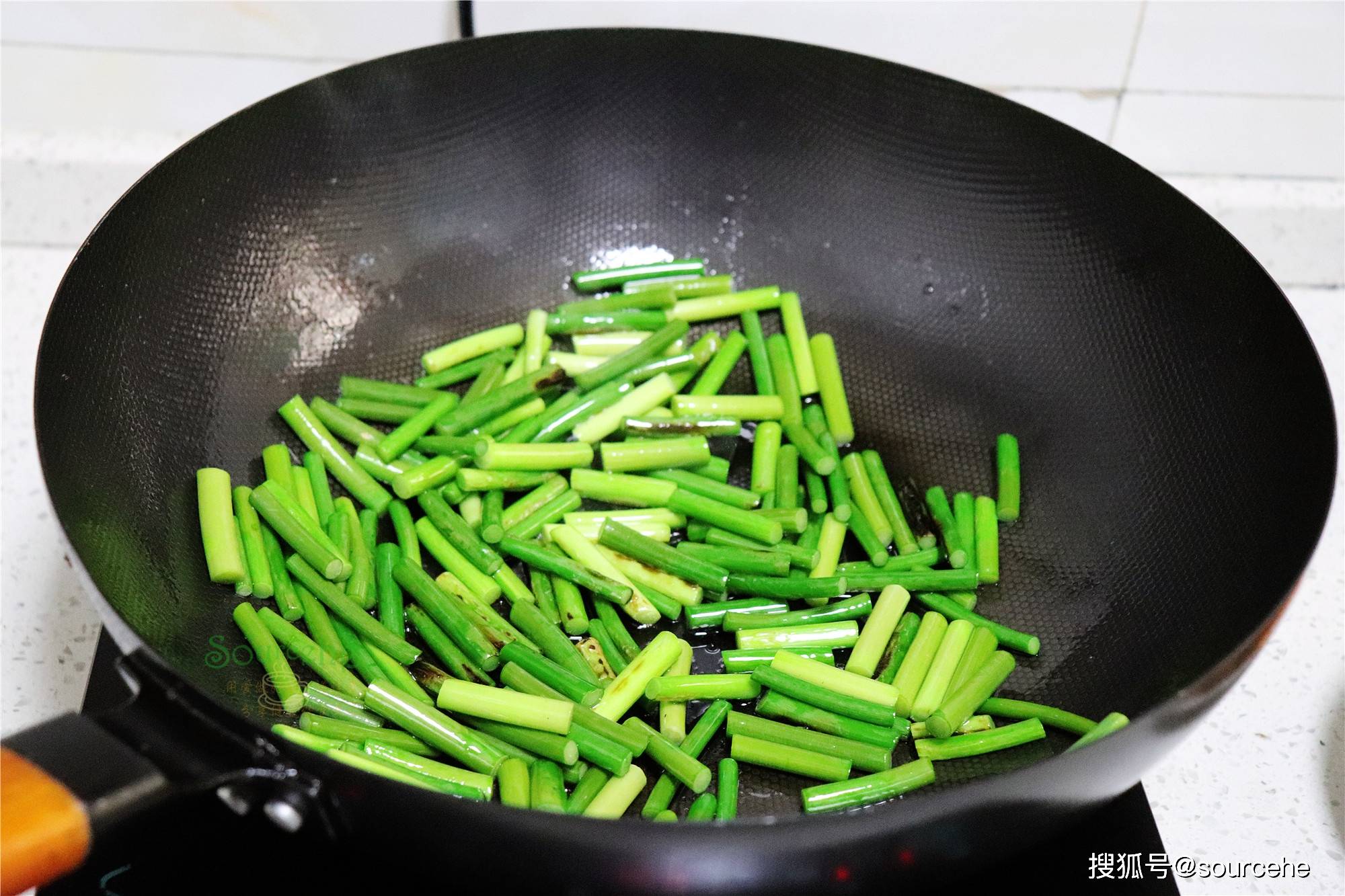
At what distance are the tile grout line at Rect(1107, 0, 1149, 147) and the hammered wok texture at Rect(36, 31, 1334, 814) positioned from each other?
1.07 ft

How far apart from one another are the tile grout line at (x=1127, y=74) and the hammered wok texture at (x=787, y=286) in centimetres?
33

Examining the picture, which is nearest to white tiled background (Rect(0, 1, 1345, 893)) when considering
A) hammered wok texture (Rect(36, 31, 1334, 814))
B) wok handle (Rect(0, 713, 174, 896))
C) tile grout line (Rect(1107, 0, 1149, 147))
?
tile grout line (Rect(1107, 0, 1149, 147))

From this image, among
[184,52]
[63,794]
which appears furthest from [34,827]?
[184,52]

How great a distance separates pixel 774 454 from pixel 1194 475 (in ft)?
1.54

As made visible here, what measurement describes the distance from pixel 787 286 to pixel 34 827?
114 cm

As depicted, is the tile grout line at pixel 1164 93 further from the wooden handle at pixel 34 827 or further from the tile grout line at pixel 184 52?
→ the wooden handle at pixel 34 827

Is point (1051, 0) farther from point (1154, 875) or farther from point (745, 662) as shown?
point (1154, 875)

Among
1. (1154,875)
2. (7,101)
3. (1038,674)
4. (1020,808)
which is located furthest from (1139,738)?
(7,101)

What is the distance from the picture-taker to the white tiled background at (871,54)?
1.67 meters

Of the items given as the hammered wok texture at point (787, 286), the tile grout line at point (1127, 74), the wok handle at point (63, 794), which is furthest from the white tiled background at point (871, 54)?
A: the wok handle at point (63, 794)

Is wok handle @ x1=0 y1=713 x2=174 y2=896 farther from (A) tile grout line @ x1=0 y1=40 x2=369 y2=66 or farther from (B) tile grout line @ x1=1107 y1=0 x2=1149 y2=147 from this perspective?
(B) tile grout line @ x1=1107 y1=0 x2=1149 y2=147

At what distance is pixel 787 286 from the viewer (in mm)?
1623

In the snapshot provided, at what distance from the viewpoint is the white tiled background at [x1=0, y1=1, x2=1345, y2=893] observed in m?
1.67

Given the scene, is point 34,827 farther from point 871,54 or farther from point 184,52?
point 871,54
